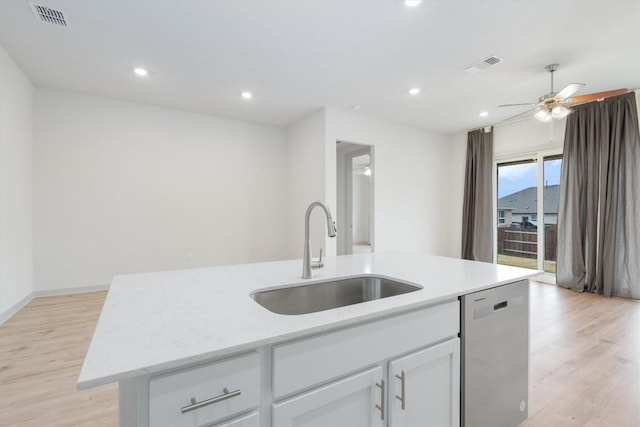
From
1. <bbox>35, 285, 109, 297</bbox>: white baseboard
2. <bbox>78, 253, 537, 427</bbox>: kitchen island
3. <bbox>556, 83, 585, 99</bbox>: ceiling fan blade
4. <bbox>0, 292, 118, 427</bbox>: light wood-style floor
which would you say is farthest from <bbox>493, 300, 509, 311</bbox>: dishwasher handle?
<bbox>35, 285, 109, 297</bbox>: white baseboard

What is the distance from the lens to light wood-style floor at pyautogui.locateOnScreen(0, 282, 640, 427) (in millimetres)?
1749

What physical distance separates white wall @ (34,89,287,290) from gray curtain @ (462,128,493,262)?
3.78m

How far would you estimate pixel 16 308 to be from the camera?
3.41 meters

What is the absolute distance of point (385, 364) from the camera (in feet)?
3.60

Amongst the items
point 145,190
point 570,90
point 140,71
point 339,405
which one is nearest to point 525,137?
point 570,90

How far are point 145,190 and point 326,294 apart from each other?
13.7 feet

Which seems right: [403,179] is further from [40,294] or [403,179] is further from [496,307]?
[40,294]

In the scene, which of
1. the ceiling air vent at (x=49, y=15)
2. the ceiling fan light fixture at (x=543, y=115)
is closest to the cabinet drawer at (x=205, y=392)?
the ceiling air vent at (x=49, y=15)

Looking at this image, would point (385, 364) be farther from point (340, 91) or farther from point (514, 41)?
point (340, 91)

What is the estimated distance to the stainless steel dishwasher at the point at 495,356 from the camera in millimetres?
1355

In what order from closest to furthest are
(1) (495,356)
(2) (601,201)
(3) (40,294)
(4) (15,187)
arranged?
(1) (495,356) → (4) (15,187) → (3) (40,294) → (2) (601,201)

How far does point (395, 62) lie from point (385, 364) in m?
3.23

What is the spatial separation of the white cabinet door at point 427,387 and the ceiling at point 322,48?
2.55 meters

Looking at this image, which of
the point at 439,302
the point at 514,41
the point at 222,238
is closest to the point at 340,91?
the point at 514,41
